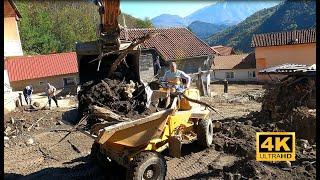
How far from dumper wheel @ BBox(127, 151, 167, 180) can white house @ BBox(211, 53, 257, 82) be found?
70.5 ft

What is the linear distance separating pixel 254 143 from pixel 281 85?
355 cm

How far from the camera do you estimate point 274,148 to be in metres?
6.51

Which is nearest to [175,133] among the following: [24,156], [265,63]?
[24,156]

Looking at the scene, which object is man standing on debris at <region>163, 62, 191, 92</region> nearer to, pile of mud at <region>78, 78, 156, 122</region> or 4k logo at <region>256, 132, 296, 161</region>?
pile of mud at <region>78, 78, 156, 122</region>

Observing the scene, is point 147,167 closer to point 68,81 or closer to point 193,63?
point 68,81

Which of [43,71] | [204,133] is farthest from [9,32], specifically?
[43,71]

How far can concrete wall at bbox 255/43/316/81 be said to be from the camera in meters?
23.9

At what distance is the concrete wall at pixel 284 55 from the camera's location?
23.9m

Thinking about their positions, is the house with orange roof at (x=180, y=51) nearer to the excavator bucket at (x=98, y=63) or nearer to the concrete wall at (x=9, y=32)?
the excavator bucket at (x=98, y=63)

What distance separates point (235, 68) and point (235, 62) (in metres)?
0.67

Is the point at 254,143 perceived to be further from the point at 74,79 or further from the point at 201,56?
the point at 201,56

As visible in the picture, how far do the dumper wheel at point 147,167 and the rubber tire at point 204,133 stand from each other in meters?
1.73

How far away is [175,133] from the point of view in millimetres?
6195

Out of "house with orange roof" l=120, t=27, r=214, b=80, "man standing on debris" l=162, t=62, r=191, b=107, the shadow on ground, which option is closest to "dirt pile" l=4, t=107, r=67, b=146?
the shadow on ground
